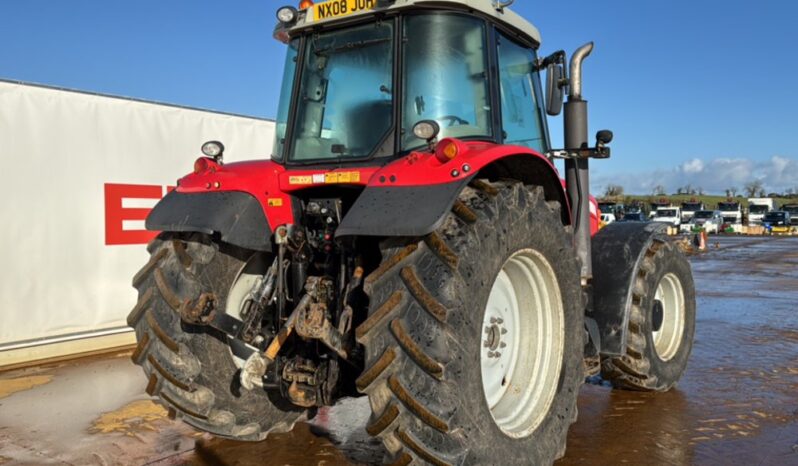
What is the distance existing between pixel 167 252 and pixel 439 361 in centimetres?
185

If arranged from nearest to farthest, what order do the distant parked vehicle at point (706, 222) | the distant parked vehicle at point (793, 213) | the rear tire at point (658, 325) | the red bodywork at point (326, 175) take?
the red bodywork at point (326, 175), the rear tire at point (658, 325), the distant parked vehicle at point (706, 222), the distant parked vehicle at point (793, 213)

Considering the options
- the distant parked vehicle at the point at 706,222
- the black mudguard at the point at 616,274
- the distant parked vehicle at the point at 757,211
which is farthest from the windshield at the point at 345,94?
the distant parked vehicle at the point at 757,211

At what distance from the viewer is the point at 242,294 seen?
432cm

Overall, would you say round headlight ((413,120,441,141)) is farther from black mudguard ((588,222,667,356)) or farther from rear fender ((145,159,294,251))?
black mudguard ((588,222,667,356))

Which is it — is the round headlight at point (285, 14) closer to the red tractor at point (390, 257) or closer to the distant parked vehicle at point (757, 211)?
the red tractor at point (390, 257)

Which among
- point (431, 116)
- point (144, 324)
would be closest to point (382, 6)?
point (431, 116)

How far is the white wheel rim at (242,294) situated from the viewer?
4203 mm

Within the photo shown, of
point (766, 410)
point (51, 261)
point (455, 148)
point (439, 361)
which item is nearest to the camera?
point (439, 361)

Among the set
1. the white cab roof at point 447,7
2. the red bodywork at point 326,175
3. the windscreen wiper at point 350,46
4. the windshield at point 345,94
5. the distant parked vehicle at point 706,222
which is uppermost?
the white cab roof at point 447,7

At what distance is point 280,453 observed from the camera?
4320 millimetres

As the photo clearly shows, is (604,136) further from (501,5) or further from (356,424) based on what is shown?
(356,424)

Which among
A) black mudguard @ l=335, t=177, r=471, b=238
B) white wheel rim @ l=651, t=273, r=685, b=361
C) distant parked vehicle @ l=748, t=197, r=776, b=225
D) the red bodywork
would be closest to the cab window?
the red bodywork

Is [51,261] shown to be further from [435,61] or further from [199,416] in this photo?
[435,61]

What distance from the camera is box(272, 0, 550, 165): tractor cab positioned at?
381 centimetres
